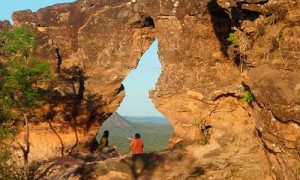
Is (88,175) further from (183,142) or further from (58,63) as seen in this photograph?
(58,63)

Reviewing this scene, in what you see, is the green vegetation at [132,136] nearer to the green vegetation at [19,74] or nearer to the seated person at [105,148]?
the seated person at [105,148]

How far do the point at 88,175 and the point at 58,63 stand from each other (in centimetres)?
946

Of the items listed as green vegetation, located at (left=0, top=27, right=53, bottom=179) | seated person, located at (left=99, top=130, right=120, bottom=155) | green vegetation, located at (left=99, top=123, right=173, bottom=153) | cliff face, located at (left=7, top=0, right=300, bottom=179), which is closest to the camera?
cliff face, located at (left=7, top=0, right=300, bottom=179)

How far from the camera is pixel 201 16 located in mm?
20219

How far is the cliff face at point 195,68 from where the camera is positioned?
1134 centimetres

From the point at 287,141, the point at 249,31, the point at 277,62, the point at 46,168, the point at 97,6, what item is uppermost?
the point at 97,6

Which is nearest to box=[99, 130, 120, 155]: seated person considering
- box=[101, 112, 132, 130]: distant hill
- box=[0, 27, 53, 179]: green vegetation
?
box=[0, 27, 53, 179]: green vegetation

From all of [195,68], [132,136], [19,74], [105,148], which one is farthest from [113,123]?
[19,74]

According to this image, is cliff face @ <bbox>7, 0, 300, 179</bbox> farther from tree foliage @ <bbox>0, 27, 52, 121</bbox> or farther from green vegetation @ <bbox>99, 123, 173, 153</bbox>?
green vegetation @ <bbox>99, 123, 173, 153</bbox>

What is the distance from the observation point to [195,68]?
20.2m

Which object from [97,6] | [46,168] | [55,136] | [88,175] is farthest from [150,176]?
Answer: [97,6]

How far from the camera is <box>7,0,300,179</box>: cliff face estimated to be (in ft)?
37.2

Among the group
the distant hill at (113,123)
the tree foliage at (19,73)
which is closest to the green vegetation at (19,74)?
the tree foliage at (19,73)

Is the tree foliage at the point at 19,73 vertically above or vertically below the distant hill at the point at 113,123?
above
